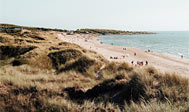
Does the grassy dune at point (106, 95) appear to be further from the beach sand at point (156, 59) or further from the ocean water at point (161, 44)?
the ocean water at point (161, 44)

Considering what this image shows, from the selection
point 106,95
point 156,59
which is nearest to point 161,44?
point 156,59

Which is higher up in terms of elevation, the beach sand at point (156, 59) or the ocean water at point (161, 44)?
the ocean water at point (161, 44)

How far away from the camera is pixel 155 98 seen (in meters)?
3.51

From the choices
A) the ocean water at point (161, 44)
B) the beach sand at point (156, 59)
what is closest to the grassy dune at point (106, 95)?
the beach sand at point (156, 59)

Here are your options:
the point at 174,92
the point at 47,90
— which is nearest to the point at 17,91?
the point at 47,90

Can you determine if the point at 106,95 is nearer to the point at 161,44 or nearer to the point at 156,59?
the point at 156,59

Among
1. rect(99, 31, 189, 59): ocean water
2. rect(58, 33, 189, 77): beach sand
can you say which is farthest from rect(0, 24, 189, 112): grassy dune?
rect(99, 31, 189, 59): ocean water

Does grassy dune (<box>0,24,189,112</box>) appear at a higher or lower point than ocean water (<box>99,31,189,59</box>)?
higher

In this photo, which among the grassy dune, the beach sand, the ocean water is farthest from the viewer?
the ocean water

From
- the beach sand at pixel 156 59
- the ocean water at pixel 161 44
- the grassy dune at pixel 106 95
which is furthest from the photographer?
the ocean water at pixel 161 44

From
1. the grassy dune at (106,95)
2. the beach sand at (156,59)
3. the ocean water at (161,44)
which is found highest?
the grassy dune at (106,95)

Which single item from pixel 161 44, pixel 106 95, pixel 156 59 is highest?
pixel 106 95

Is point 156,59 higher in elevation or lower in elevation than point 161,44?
lower

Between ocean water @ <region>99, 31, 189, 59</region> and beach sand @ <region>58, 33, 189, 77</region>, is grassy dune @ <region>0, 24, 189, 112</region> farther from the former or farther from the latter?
ocean water @ <region>99, 31, 189, 59</region>
